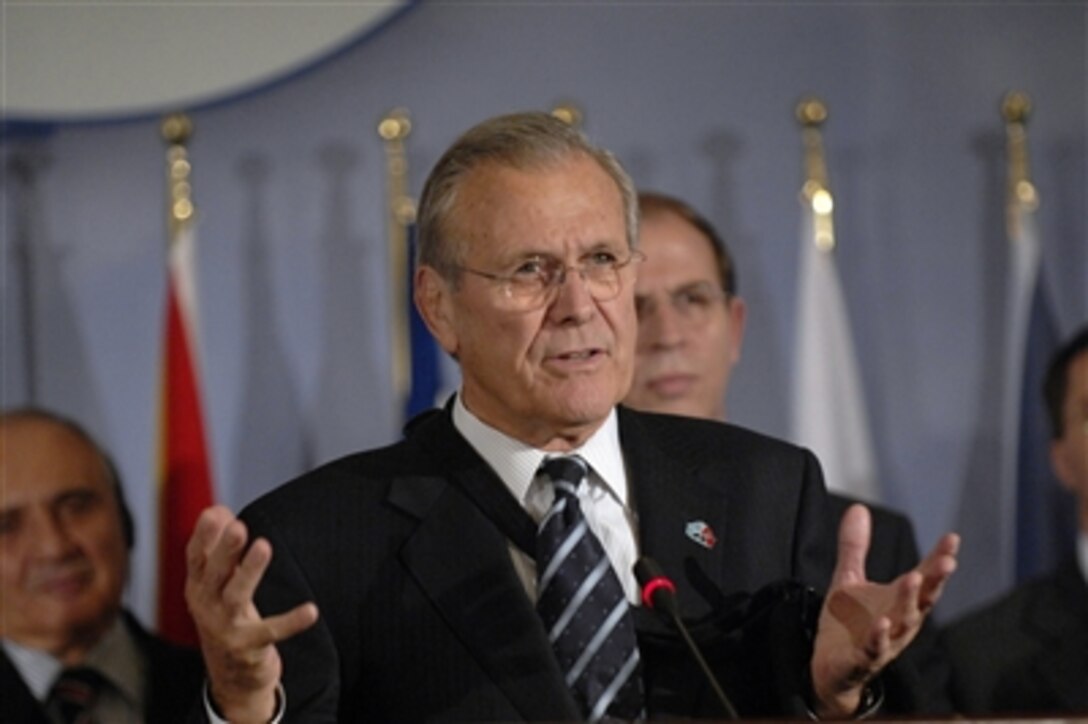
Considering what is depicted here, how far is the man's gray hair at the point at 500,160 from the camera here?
2338 millimetres

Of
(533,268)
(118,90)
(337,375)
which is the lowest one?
(337,375)

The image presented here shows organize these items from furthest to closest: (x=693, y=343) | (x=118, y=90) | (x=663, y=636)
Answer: (x=118, y=90)
(x=693, y=343)
(x=663, y=636)

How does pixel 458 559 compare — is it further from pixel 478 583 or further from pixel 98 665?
pixel 98 665

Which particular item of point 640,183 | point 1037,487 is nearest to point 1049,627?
point 1037,487

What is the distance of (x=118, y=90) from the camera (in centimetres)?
376

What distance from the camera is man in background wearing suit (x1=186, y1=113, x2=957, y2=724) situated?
7.08ft

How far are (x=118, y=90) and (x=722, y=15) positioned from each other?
1.26m

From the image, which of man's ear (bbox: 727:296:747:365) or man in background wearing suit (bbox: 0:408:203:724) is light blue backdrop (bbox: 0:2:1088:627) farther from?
man's ear (bbox: 727:296:747:365)

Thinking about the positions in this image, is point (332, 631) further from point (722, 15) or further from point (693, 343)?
point (722, 15)

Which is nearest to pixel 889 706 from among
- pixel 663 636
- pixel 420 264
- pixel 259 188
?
pixel 663 636

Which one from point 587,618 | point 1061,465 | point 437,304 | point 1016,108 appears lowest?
point 1061,465

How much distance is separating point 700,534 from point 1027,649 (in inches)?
59.1

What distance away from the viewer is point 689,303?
3.47 m

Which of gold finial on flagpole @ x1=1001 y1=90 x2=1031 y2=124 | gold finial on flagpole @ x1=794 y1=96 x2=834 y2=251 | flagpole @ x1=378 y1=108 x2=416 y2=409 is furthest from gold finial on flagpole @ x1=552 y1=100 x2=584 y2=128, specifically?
gold finial on flagpole @ x1=1001 y1=90 x2=1031 y2=124
